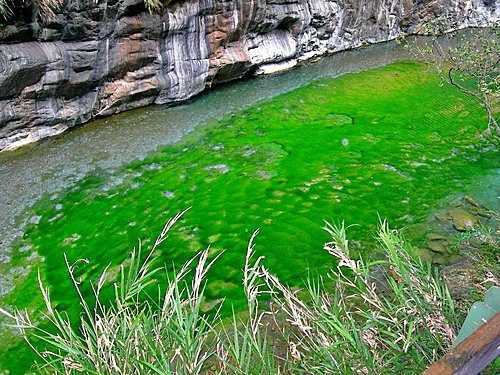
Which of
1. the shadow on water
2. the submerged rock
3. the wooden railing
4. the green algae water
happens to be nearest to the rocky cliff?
the shadow on water

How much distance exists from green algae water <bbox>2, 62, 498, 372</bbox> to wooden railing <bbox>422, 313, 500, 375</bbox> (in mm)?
3048

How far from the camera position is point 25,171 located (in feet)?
21.2

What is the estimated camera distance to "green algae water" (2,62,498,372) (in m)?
4.80

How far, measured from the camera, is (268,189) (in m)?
6.04

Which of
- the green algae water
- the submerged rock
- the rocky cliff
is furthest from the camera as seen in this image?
the rocky cliff

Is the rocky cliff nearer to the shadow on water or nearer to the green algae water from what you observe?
the shadow on water

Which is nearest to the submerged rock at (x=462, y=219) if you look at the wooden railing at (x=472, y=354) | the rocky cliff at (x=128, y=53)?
the wooden railing at (x=472, y=354)

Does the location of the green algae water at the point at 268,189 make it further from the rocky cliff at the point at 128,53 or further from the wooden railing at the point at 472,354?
the wooden railing at the point at 472,354

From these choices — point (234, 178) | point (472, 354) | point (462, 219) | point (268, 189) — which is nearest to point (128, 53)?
point (234, 178)

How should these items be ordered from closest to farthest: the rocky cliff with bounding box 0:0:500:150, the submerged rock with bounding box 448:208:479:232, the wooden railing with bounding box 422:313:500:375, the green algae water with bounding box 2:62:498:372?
1. the wooden railing with bounding box 422:313:500:375
2. the green algae water with bounding box 2:62:498:372
3. the submerged rock with bounding box 448:208:479:232
4. the rocky cliff with bounding box 0:0:500:150

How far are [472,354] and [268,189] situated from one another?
4.85 metres

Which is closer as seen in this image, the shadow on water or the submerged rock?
the shadow on water

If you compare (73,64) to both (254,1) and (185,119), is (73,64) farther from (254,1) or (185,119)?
(254,1)

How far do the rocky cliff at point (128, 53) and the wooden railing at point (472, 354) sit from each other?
7.06 meters
